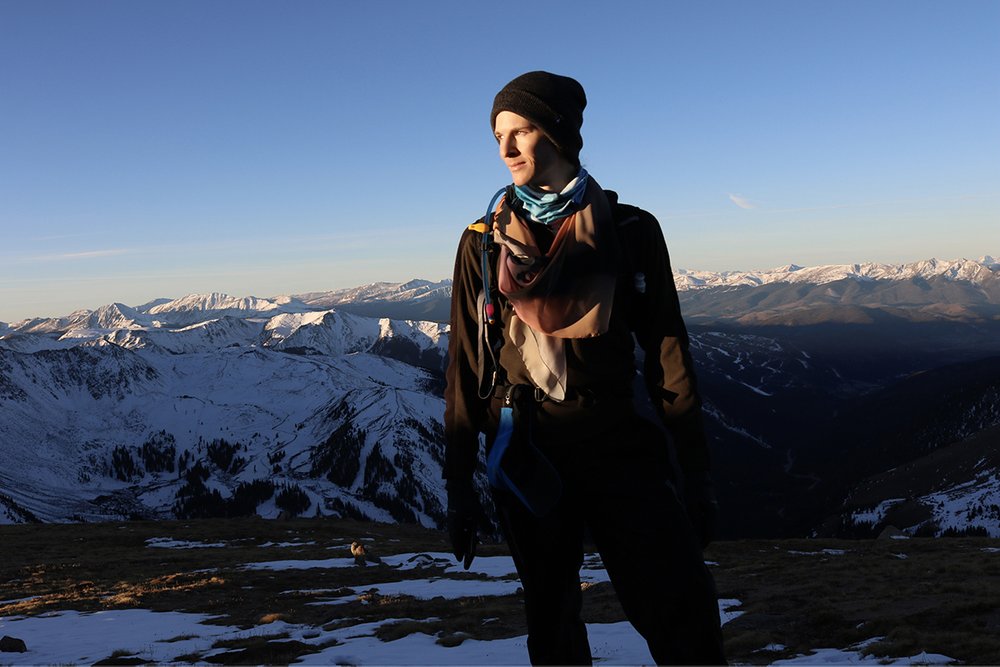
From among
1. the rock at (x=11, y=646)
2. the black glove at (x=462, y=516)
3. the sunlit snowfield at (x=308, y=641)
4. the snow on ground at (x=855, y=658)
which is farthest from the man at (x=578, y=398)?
the rock at (x=11, y=646)

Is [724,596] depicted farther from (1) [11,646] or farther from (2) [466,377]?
(1) [11,646]

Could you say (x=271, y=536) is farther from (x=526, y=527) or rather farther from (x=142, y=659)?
(x=526, y=527)

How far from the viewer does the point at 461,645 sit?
14172 mm

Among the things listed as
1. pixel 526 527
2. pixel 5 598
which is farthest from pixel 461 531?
pixel 5 598

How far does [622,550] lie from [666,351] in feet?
4.06

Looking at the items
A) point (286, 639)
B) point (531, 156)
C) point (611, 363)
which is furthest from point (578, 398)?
point (286, 639)

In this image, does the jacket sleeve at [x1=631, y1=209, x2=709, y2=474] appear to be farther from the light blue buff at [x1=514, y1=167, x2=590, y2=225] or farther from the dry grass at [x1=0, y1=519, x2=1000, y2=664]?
the dry grass at [x1=0, y1=519, x2=1000, y2=664]

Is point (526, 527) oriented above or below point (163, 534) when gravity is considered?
above

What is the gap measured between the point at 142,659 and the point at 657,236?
14.5 meters

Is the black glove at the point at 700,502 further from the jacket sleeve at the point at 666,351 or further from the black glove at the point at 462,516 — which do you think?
the black glove at the point at 462,516

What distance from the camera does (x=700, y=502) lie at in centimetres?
409

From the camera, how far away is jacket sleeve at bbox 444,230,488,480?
4.54 m

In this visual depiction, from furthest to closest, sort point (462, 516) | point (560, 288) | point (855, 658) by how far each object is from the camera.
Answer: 1. point (855, 658)
2. point (462, 516)
3. point (560, 288)

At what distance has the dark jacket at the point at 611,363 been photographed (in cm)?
407
